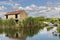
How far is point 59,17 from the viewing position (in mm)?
6379

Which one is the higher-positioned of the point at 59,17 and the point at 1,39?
the point at 59,17

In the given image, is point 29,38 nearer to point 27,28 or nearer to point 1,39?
point 1,39

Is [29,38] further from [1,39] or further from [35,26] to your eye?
[35,26]

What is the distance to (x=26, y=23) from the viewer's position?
7656mm

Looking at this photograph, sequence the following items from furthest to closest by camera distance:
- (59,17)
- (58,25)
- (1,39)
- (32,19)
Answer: (32,19), (58,25), (59,17), (1,39)

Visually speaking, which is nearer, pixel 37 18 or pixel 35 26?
pixel 37 18

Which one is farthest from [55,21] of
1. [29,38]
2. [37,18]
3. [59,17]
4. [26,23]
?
[26,23]

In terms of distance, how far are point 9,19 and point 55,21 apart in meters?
1.77

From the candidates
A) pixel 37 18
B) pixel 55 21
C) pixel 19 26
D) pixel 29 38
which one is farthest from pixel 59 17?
pixel 19 26

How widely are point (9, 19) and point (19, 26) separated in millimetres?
426

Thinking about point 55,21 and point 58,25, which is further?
point 58,25

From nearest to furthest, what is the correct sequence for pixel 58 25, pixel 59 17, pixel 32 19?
1. pixel 59 17
2. pixel 58 25
3. pixel 32 19

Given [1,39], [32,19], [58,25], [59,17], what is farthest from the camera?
[32,19]

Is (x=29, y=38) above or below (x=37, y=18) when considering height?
below
